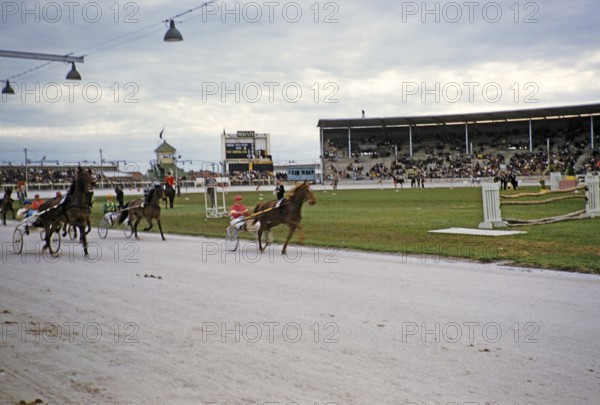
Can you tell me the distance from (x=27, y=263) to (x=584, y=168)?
230 ft

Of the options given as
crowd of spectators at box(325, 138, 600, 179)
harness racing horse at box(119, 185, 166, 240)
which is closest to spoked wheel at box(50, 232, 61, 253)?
harness racing horse at box(119, 185, 166, 240)

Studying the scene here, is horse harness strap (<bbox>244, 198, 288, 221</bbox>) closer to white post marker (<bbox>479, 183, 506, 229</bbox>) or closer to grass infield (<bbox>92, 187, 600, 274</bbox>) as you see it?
grass infield (<bbox>92, 187, 600, 274</bbox>)

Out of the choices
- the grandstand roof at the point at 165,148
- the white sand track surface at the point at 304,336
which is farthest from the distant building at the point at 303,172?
the white sand track surface at the point at 304,336

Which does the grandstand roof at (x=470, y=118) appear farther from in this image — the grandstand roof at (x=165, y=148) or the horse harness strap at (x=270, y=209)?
the horse harness strap at (x=270, y=209)

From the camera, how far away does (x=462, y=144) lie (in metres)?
90.7

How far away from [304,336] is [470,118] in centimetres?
8708

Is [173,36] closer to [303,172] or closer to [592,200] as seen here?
[592,200]

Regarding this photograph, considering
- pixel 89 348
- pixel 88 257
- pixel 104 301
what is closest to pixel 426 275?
pixel 104 301

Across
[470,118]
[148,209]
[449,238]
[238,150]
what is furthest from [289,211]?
[238,150]

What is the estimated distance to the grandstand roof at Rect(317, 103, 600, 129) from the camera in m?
81.1

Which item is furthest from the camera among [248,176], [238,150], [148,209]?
[238,150]

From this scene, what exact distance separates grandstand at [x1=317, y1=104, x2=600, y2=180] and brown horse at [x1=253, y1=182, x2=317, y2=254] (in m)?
64.0

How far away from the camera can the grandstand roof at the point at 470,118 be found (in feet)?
266

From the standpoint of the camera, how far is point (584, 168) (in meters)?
70.9
